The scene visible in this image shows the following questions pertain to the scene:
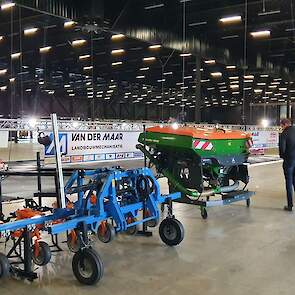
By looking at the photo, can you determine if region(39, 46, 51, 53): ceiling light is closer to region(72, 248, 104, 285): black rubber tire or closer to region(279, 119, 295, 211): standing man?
region(279, 119, 295, 211): standing man

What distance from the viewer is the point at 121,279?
311 centimetres

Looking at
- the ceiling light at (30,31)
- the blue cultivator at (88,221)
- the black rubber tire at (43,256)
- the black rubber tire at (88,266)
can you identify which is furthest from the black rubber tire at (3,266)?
the ceiling light at (30,31)

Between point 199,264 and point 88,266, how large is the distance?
98 centimetres

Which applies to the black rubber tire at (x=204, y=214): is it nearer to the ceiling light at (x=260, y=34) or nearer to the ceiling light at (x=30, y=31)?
the ceiling light at (x=30, y=31)

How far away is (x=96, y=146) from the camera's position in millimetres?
7945

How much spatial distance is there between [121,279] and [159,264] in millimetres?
453

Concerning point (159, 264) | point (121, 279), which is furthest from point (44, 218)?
point (159, 264)

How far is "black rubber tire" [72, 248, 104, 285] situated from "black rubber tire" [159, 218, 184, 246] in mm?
1130

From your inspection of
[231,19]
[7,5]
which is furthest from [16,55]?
[231,19]

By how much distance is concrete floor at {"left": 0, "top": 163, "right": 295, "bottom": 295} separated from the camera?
2.94 m

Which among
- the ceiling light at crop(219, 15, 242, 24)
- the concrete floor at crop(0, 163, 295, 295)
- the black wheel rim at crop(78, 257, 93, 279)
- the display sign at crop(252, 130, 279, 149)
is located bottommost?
the concrete floor at crop(0, 163, 295, 295)

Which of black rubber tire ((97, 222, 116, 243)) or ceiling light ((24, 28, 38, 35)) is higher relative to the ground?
ceiling light ((24, 28, 38, 35))

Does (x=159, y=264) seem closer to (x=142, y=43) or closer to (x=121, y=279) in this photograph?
(x=121, y=279)

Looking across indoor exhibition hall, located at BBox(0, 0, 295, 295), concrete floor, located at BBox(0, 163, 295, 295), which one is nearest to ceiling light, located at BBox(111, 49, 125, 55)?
indoor exhibition hall, located at BBox(0, 0, 295, 295)
